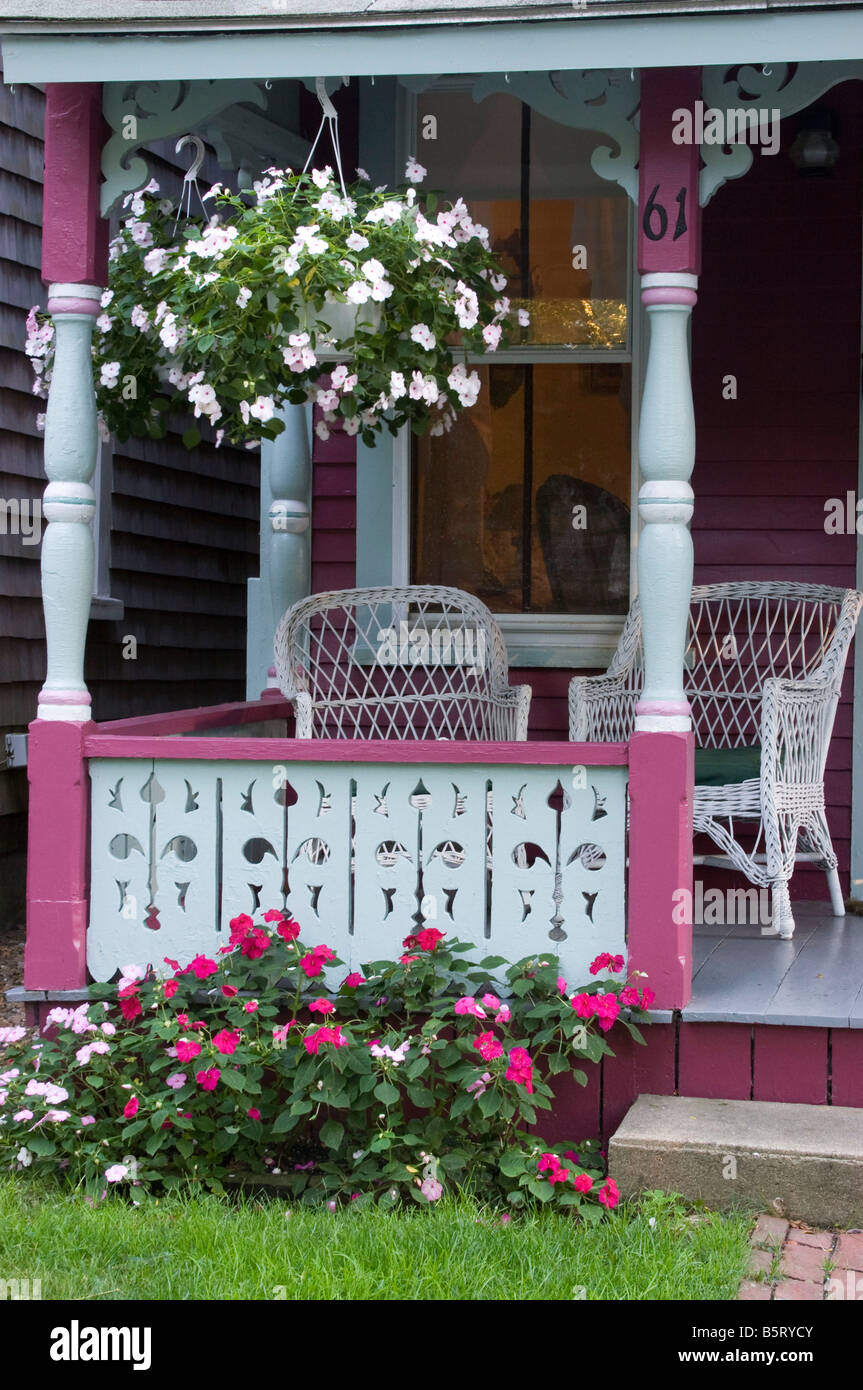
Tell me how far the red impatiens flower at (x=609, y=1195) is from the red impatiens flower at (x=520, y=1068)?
0.27m

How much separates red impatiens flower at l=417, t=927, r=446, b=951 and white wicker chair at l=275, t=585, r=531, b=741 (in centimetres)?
127

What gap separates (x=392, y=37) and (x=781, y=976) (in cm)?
243

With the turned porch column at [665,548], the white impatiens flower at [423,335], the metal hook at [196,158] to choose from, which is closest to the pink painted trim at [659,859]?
the turned porch column at [665,548]

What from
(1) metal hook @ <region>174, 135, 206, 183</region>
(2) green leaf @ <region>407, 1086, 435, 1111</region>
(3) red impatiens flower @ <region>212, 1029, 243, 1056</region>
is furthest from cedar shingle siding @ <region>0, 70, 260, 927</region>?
(2) green leaf @ <region>407, 1086, 435, 1111</region>

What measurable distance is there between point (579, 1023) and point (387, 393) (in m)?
1.65

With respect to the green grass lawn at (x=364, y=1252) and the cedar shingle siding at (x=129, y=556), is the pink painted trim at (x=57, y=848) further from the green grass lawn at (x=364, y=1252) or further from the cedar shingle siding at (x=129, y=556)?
the cedar shingle siding at (x=129, y=556)

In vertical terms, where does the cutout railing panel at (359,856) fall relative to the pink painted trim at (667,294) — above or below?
below

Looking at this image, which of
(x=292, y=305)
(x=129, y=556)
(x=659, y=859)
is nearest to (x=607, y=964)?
(x=659, y=859)

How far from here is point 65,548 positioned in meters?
3.78

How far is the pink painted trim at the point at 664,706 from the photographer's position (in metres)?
3.58

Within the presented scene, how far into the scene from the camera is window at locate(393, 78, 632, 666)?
5180 mm

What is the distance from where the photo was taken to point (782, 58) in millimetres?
3312

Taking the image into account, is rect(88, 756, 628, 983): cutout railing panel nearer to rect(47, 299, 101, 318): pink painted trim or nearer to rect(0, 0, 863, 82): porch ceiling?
rect(47, 299, 101, 318): pink painted trim
